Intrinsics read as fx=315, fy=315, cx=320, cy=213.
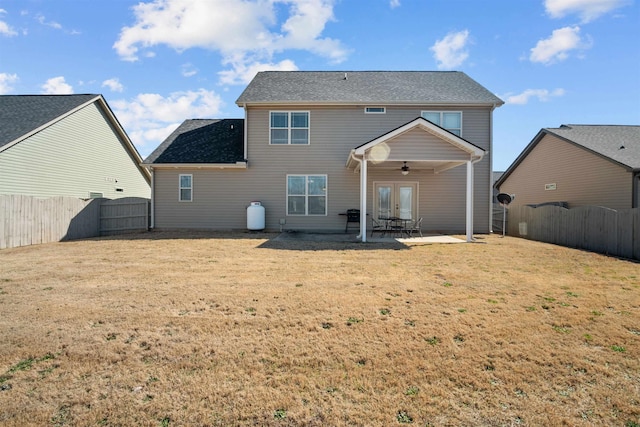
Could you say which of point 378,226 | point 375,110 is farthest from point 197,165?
point 378,226

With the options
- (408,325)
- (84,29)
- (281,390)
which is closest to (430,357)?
(408,325)

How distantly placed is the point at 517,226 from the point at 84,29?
64.4 ft

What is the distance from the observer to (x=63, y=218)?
12305 millimetres

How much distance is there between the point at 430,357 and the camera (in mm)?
2988

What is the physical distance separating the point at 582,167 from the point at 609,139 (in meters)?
2.34

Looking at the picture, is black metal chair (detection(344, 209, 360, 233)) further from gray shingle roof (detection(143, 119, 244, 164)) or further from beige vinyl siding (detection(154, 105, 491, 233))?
gray shingle roof (detection(143, 119, 244, 164))

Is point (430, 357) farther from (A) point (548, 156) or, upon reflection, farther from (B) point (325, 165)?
(A) point (548, 156)

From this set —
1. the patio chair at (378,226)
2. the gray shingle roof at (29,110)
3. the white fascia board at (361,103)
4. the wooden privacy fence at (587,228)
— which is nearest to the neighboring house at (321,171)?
the white fascia board at (361,103)

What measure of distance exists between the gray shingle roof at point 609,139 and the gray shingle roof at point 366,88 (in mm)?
5585

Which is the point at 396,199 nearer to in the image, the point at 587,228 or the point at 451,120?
the point at 451,120

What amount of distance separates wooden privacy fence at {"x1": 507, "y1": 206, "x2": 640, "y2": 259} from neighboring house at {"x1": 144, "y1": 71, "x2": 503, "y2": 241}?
1707 mm

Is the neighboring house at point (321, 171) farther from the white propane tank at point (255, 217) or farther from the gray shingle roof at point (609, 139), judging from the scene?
the gray shingle roof at point (609, 139)

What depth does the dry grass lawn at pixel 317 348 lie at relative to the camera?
7.45 ft

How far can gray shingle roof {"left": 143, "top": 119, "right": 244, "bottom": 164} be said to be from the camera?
14.4 metres
